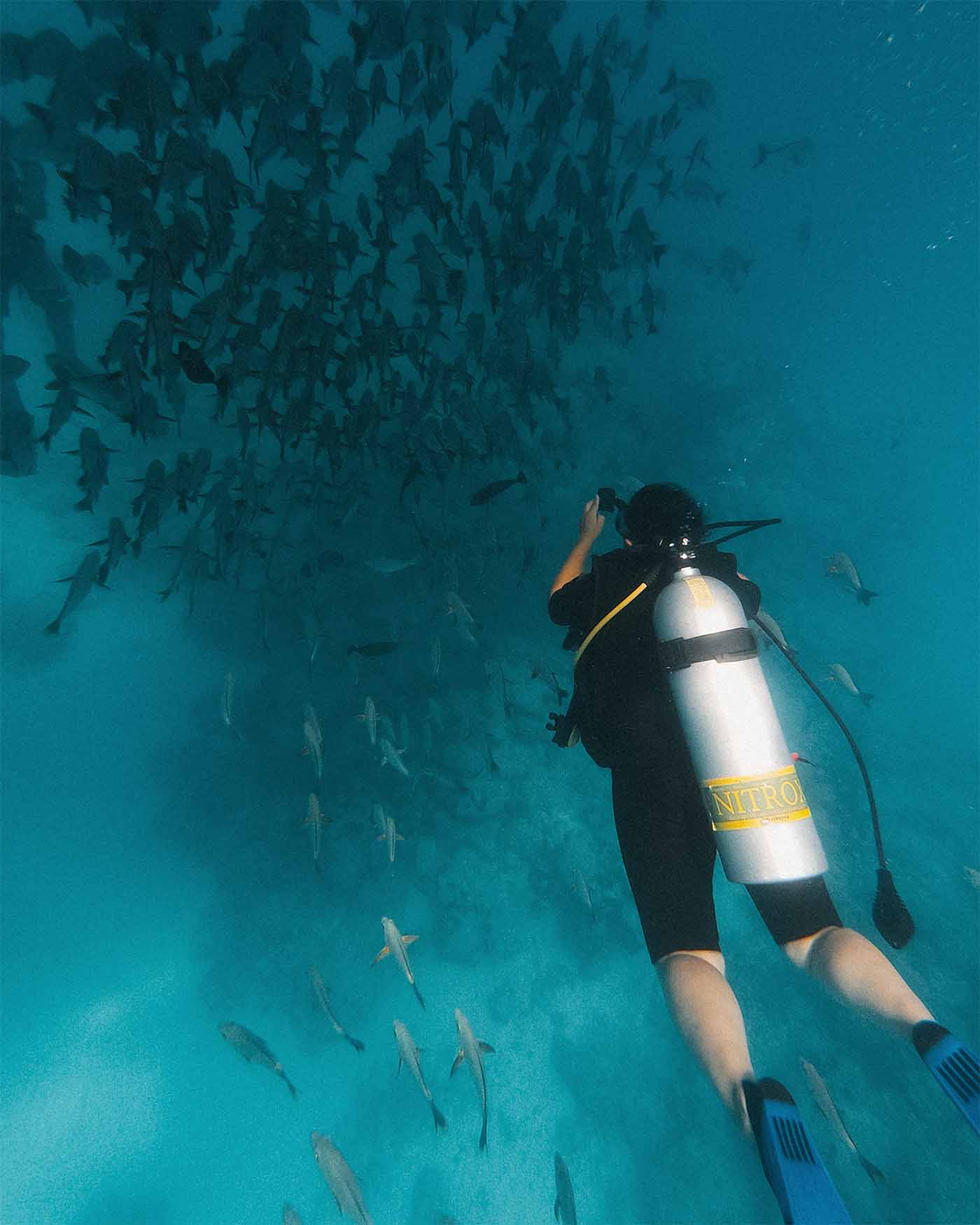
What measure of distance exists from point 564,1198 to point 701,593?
4.35m

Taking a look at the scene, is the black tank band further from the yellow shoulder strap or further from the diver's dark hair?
the diver's dark hair

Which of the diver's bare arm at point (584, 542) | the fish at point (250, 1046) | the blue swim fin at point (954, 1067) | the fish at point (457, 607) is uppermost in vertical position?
the diver's bare arm at point (584, 542)

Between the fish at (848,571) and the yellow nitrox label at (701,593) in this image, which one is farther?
the fish at (848,571)

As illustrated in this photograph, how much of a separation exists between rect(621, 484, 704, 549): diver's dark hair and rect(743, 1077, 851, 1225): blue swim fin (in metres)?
2.17

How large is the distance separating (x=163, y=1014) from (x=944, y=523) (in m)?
22.1

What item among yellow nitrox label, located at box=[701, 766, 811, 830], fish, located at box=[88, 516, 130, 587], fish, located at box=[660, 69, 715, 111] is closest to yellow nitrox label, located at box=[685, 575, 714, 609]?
yellow nitrox label, located at box=[701, 766, 811, 830]

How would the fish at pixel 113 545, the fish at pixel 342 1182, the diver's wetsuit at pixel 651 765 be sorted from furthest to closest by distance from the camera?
the fish at pixel 113 545 < the fish at pixel 342 1182 < the diver's wetsuit at pixel 651 765

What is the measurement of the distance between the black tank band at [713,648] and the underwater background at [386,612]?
9.16 ft

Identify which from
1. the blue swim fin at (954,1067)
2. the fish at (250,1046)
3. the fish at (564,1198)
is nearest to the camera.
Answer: the blue swim fin at (954,1067)

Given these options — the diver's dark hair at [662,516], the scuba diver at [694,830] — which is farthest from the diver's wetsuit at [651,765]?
the diver's dark hair at [662,516]

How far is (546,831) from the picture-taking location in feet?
27.2

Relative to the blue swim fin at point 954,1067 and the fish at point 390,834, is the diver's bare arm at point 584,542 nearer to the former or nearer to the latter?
the blue swim fin at point 954,1067

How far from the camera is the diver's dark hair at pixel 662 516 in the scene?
108 inches

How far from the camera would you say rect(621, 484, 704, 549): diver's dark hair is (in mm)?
2734
